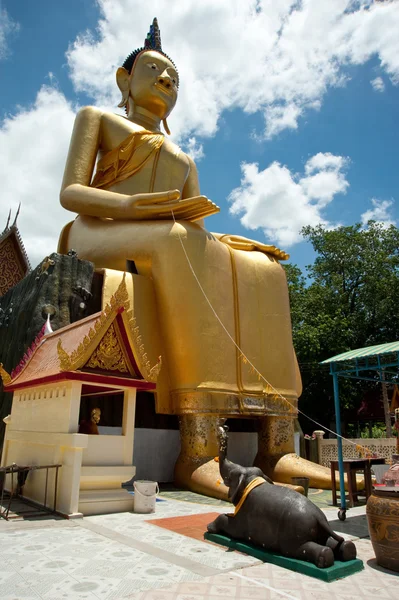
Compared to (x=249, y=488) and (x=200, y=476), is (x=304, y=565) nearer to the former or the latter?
(x=249, y=488)

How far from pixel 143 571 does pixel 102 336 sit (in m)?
3.21

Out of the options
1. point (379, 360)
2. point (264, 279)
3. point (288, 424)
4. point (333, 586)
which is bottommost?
point (333, 586)

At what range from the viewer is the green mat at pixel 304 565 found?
378cm

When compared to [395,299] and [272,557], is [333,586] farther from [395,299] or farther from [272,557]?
[395,299]

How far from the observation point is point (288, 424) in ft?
33.6

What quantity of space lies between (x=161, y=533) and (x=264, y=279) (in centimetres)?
704

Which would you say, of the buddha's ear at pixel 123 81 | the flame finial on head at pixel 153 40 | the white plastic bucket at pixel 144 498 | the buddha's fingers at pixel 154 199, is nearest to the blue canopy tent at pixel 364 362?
the white plastic bucket at pixel 144 498

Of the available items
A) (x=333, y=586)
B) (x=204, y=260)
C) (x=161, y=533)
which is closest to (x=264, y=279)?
(x=204, y=260)

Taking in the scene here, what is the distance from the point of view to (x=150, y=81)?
1358cm

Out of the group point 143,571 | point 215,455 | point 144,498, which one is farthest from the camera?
point 215,455

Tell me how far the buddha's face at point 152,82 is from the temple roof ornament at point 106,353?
885 cm

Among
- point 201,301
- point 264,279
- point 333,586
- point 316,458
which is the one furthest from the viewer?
point 316,458

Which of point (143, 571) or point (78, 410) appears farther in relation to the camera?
point (78, 410)

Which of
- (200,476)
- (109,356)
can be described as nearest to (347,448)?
(200,476)
